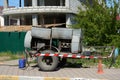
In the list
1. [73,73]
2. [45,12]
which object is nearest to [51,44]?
[73,73]

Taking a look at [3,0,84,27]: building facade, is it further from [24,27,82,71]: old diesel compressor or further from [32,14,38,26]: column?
[24,27,82,71]: old diesel compressor

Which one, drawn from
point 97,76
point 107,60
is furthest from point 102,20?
point 97,76

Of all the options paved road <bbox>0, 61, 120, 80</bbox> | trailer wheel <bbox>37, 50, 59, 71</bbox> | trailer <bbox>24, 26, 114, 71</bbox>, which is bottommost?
paved road <bbox>0, 61, 120, 80</bbox>

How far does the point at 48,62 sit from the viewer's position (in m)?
15.1

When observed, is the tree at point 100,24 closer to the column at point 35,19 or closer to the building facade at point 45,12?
Answer: the building facade at point 45,12

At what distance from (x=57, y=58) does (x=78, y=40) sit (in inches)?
49.4

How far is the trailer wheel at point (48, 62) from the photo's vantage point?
49.1 feet

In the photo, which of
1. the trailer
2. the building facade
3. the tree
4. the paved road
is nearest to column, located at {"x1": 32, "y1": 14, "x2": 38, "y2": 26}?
the building facade

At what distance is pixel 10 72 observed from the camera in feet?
48.1

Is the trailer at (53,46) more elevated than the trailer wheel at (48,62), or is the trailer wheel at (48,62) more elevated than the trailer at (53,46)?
the trailer at (53,46)

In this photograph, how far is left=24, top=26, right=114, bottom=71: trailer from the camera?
15.0 metres

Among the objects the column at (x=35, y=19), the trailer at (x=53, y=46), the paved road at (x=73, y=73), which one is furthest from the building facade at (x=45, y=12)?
the paved road at (x=73, y=73)

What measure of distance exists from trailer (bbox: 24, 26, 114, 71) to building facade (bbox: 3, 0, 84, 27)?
34.5 m

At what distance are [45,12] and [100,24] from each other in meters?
33.8
